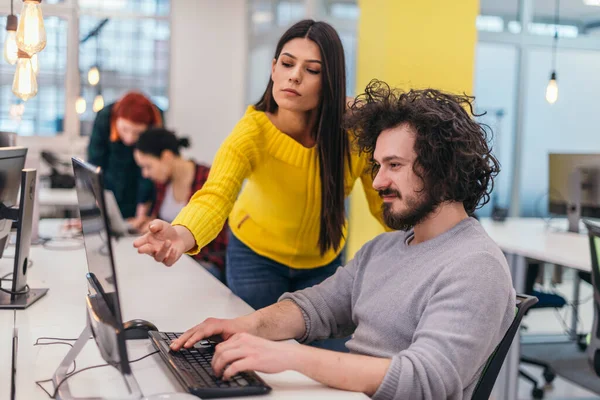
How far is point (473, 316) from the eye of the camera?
1.24m

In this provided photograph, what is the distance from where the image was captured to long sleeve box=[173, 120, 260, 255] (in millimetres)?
1703

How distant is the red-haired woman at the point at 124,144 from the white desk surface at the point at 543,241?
2.04m

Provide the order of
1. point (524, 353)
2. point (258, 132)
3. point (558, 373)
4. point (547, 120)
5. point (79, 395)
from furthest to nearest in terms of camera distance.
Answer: point (547, 120) < point (524, 353) < point (558, 373) < point (258, 132) < point (79, 395)

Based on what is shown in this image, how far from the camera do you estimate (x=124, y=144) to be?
4145 millimetres

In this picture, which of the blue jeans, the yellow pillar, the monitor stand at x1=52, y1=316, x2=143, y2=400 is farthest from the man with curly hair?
the yellow pillar

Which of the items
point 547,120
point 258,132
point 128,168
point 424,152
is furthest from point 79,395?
point 547,120

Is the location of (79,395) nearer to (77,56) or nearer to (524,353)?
(524,353)

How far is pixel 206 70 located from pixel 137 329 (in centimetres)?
644

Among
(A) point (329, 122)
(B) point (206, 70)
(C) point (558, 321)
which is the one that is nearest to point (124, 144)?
(A) point (329, 122)

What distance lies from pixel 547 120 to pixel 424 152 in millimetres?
5115

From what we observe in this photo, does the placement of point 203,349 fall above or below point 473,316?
below

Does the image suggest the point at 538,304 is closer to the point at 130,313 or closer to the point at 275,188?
the point at 275,188

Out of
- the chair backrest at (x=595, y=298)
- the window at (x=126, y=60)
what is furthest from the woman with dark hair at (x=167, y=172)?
the window at (x=126, y=60)

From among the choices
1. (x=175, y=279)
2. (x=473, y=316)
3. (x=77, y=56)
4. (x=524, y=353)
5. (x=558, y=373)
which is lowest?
(x=524, y=353)
